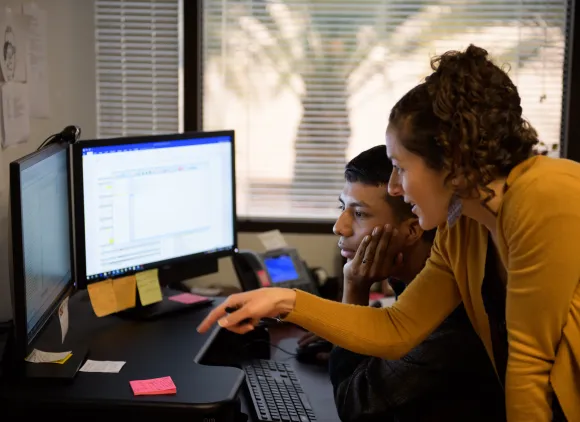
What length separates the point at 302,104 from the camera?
3.21 m

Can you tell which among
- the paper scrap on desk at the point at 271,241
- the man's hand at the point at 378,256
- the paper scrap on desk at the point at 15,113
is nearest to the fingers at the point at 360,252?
the man's hand at the point at 378,256

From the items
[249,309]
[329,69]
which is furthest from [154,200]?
[329,69]

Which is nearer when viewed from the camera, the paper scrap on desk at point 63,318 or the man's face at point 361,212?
the paper scrap on desk at point 63,318

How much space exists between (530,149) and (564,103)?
5.74 feet

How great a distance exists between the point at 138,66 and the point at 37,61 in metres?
→ 0.72

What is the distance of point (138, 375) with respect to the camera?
1.86 metres

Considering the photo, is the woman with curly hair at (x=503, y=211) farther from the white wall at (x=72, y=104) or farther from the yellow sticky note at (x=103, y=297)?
the white wall at (x=72, y=104)

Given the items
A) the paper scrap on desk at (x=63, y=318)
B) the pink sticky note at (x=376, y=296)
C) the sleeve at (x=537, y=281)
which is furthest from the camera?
the pink sticky note at (x=376, y=296)

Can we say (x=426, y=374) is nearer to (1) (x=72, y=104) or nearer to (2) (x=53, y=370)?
(2) (x=53, y=370)

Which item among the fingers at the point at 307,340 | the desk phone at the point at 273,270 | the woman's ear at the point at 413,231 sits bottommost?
the fingers at the point at 307,340

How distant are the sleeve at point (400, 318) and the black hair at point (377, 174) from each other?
0.35 m

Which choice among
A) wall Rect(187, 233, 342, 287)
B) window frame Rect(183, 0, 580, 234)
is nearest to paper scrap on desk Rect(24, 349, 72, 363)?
wall Rect(187, 233, 342, 287)

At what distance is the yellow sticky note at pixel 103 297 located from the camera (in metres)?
2.24

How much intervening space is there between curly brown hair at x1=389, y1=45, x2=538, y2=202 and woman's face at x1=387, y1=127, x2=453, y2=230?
2cm
